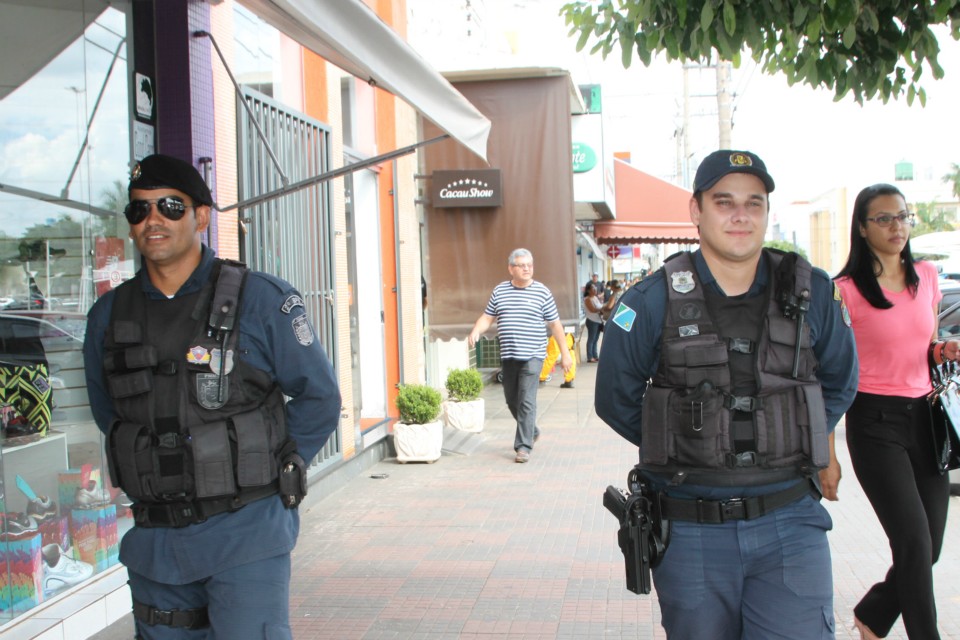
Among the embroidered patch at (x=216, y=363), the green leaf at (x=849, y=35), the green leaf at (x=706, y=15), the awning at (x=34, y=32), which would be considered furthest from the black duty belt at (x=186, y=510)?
the green leaf at (x=849, y=35)

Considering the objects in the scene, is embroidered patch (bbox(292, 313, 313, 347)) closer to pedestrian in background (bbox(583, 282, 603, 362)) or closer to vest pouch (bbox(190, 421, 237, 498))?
vest pouch (bbox(190, 421, 237, 498))

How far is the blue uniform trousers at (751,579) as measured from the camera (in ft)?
9.53

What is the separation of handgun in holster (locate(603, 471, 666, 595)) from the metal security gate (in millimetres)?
4223

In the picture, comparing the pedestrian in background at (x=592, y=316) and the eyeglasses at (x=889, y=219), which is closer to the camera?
the eyeglasses at (x=889, y=219)

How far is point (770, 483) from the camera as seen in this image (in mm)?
3035

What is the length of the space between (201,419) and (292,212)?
483cm

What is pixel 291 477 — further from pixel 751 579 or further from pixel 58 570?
pixel 58 570

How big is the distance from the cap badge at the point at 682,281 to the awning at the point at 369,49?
155cm

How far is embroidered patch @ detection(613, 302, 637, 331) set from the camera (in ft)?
10.3

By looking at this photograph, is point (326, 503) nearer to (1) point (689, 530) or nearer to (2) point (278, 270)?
(2) point (278, 270)

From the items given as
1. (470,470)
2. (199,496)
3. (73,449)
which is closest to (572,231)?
(470,470)

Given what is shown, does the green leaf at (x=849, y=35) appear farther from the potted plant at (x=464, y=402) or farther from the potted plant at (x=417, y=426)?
the potted plant at (x=464, y=402)

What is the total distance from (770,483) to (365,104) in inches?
313

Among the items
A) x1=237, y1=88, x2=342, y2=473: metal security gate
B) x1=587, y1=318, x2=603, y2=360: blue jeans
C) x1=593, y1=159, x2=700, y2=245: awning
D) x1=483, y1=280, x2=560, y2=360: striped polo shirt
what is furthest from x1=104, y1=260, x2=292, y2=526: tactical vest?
x1=587, y1=318, x2=603, y2=360: blue jeans
